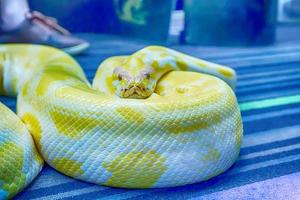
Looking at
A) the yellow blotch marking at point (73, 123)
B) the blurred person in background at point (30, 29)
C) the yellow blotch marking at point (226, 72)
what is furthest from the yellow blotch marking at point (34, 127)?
the blurred person in background at point (30, 29)

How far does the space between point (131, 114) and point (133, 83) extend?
0.39 m

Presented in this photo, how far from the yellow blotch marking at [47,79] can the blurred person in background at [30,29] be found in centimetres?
145

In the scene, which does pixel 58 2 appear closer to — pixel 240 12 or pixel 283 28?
pixel 240 12

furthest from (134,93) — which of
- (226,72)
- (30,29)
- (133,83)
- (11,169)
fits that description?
(30,29)

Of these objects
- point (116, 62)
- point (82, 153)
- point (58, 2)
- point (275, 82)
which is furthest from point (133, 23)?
point (82, 153)

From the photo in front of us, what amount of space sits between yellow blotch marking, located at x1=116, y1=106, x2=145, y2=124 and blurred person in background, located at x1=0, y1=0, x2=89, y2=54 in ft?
6.48

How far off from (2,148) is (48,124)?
189mm

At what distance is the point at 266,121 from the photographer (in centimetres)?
201

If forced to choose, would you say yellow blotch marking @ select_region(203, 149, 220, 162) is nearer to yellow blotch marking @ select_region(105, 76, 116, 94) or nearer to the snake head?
the snake head

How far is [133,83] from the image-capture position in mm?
1634

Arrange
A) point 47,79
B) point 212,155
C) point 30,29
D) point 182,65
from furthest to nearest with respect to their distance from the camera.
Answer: point 30,29, point 182,65, point 47,79, point 212,155

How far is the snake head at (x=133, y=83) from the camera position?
162cm

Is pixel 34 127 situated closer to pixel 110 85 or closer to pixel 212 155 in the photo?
pixel 110 85

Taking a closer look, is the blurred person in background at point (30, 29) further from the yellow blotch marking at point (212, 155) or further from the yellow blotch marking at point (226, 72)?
the yellow blotch marking at point (212, 155)
